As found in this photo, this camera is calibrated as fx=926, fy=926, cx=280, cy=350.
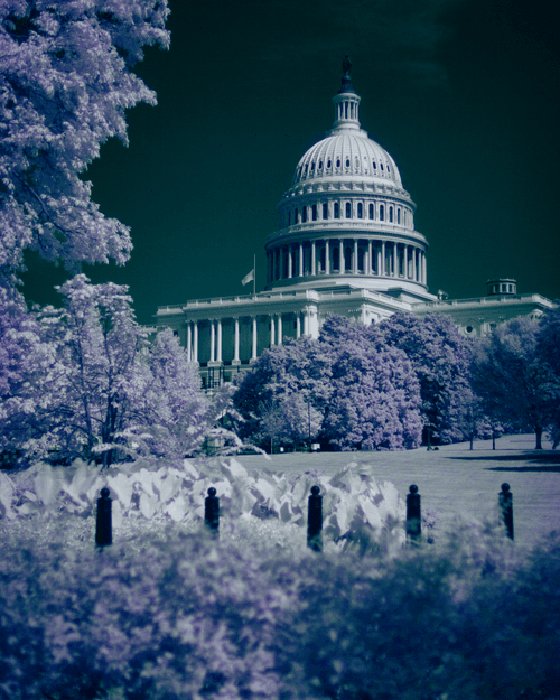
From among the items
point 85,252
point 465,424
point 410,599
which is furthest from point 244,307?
point 410,599

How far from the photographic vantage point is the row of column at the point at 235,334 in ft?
387

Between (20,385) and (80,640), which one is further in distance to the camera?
(20,385)

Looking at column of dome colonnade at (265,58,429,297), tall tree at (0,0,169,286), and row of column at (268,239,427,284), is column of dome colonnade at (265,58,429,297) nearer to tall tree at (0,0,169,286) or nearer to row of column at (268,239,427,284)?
row of column at (268,239,427,284)

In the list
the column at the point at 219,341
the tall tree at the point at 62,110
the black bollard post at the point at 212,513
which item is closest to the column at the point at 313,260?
the column at the point at 219,341

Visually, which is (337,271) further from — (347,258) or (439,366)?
(439,366)

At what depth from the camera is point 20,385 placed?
18.0 m

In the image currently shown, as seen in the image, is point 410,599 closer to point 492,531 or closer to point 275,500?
point 492,531

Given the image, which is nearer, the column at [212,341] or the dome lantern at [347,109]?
the column at [212,341]

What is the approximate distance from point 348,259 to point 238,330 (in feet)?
86.5

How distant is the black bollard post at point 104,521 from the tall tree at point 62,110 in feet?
20.8

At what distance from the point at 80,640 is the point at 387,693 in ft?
8.88

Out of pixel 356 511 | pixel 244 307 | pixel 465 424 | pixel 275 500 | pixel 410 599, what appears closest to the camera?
pixel 410 599

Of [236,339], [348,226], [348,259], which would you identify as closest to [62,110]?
[236,339]

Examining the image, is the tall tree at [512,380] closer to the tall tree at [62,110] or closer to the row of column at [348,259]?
the tall tree at [62,110]
